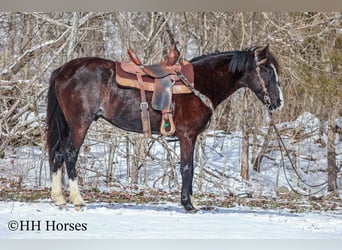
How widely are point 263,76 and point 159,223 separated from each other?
1.52m

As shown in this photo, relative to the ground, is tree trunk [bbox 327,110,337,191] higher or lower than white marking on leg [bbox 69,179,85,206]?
higher

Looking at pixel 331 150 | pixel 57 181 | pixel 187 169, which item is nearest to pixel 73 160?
pixel 57 181

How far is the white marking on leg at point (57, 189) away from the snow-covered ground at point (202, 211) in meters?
0.07

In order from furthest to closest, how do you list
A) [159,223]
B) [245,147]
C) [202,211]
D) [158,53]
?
1. [245,147]
2. [158,53]
3. [202,211]
4. [159,223]

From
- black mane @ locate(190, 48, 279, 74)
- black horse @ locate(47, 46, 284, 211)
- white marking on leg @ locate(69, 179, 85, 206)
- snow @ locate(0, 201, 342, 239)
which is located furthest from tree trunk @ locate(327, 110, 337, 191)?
white marking on leg @ locate(69, 179, 85, 206)

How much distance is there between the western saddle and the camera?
525 cm

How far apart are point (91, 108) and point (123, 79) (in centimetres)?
36

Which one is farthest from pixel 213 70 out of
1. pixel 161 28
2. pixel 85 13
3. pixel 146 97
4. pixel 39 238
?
pixel 39 238

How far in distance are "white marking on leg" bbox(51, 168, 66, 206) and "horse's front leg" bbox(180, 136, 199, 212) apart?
1.02 meters

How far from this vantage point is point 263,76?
17.7 feet

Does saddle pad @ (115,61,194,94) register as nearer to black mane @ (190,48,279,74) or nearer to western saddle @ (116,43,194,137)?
western saddle @ (116,43,194,137)

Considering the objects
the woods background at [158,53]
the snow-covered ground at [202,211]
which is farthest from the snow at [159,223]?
the woods background at [158,53]

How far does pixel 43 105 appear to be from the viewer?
19.9 ft

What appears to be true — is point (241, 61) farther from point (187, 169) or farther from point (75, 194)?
point (75, 194)
